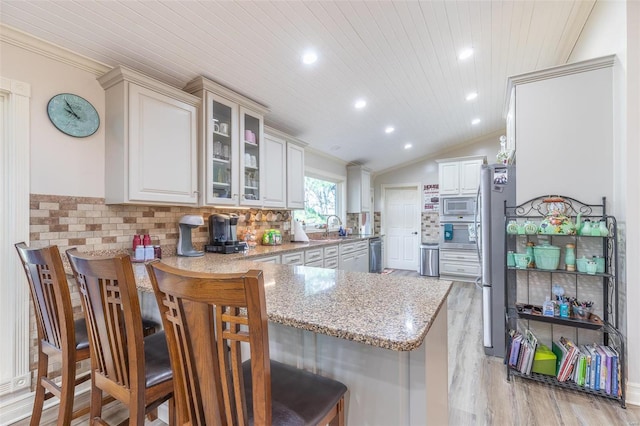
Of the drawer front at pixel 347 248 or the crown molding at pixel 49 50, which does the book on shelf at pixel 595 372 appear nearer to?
the drawer front at pixel 347 248

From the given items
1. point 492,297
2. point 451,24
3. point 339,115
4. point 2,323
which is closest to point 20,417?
point 2,323

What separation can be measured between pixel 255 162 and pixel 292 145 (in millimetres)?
793

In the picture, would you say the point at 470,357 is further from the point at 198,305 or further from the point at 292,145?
the point at 292,145

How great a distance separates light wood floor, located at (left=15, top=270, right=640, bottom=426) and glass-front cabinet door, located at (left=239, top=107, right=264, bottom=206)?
1960 mm

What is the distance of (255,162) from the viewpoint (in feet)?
10.2

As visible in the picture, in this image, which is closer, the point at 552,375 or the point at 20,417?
the point at 20,417

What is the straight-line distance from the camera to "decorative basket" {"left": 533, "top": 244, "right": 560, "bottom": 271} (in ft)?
6.86

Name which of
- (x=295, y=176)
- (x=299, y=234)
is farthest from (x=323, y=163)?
(x=299, y=234)

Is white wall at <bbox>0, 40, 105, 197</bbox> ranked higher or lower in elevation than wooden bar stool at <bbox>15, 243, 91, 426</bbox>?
higher

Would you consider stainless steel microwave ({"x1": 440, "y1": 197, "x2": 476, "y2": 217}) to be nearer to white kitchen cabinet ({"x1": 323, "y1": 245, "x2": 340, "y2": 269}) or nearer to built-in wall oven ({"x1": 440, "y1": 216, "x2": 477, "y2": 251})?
built-in wall oven ({"x1": 440, "y1": 216, "x2": 477, "y2": 251})

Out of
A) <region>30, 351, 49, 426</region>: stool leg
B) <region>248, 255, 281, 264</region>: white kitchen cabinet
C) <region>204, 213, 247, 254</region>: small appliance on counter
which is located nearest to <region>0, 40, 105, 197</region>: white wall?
<region>204, 213, 247, 254</region>: small appliance on counter

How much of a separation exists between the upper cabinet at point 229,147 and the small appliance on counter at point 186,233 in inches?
7.0

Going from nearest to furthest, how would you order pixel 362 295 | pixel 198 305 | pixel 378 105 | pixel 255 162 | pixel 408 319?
pixel 198 305
pixel 408 319
pixel 362 295
pixel 255 162
pixel 378 105

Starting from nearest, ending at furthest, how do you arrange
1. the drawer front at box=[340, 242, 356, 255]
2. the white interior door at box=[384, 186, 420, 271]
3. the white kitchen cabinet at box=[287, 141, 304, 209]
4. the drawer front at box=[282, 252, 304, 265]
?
the drawer front at box=[282, 252, 304, 265], the white kitchen cabinet at box=[287, 141, 304, 209], the drawer front at box=[340, 242, 356, 255], the white interior door at box=[384, 186, 420, 271]
